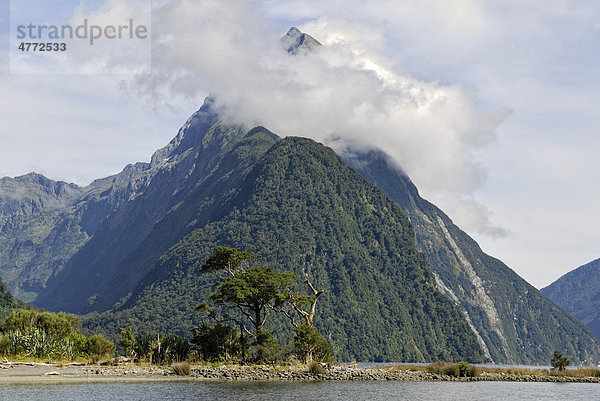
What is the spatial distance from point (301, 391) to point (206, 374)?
1607cm

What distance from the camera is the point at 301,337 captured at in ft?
319

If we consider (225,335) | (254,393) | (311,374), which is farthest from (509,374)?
(254,393)

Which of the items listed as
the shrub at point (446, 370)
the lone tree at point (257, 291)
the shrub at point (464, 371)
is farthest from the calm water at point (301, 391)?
the lone tree at point (257, 291)

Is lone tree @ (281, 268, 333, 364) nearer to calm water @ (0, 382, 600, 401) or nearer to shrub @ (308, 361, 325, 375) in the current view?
shrub @ (308, 361, 325, 375)

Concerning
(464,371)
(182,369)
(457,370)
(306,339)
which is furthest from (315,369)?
(464,371)

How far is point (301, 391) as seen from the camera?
76.4 m

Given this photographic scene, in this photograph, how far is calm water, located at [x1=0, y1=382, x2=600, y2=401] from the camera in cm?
6681

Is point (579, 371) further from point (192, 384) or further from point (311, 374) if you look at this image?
point (192, 384)

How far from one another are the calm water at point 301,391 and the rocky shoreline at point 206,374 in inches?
179

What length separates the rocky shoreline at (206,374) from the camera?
80.1 metres

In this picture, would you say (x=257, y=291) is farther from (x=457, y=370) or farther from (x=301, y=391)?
(x=457, y=370)

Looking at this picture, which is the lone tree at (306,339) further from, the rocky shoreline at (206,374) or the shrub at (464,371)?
the shrub at (464,371)

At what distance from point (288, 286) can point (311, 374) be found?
12.7 metres

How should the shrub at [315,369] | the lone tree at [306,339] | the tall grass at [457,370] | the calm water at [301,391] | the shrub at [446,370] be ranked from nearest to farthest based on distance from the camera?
the calm water at [301,391], the shrub at [315,369], the lone tree at [306,339], the tall grass at [457,370], the shrub at [446,370]
